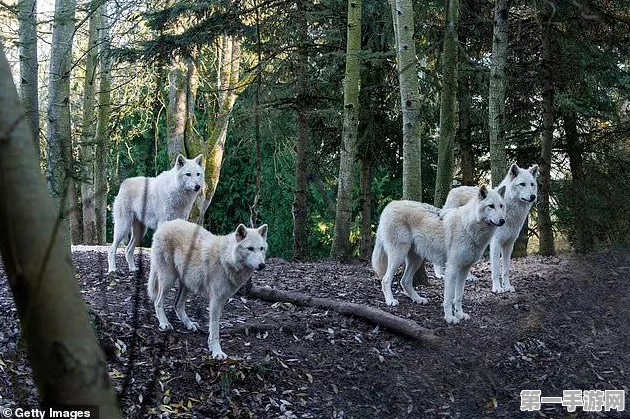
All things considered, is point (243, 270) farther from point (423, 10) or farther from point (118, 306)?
point (423, 10)

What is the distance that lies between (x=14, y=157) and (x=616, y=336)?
332 inches

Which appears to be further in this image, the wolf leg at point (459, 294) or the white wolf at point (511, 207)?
the white wolf at point (511, 207)

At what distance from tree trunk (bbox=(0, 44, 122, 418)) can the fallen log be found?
620 centimetres

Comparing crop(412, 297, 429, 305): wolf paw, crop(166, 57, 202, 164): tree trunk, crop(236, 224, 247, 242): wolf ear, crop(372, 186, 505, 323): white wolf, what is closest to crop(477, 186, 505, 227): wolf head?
crop(372, 186, 505, 323): white wolf

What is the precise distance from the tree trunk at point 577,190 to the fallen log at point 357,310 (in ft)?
25.1

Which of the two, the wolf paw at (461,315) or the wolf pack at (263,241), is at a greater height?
the wolf pack at (263,241)

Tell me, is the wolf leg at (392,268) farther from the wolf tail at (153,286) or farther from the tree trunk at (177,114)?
the tree trunk at (177,114)

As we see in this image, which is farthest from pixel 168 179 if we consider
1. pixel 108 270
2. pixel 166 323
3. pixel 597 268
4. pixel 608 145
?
pixel 608 145

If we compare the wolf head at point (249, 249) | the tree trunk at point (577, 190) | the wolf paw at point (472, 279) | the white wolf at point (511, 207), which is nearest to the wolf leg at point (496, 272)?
the white wolf at point (511, 207)

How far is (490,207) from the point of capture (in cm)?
792

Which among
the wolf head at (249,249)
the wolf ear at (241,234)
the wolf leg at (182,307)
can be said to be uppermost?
the wolf ear at (241,234)

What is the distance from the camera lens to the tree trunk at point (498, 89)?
10.5m

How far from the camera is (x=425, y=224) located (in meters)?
8.48

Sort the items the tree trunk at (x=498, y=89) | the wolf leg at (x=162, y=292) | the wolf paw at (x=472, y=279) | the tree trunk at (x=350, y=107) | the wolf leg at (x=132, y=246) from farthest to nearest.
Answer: the tree trunk at (x=350, y=107) < the tree trunk at (x=498, y=89) < the wolf paw at (x=472, y=279) < the wolf leg at (x=132, y=246) < the wolf leg at (x=162, y=292)
